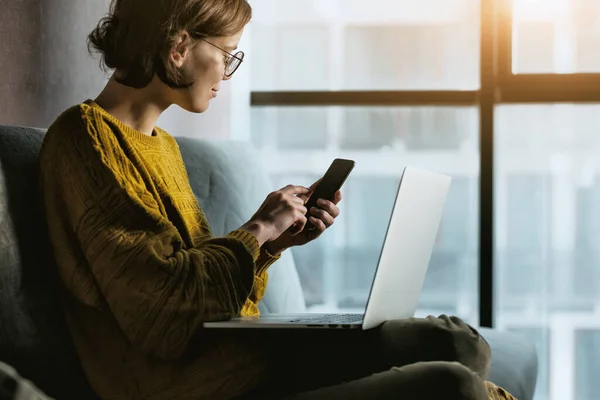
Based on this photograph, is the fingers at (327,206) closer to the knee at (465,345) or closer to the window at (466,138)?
the knee at (465,345)

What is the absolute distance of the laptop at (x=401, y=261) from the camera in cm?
111

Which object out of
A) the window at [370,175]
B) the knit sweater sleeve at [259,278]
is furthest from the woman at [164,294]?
the window at [370,175]

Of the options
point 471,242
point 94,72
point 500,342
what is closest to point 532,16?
point 471,242

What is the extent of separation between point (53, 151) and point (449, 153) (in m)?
1.50

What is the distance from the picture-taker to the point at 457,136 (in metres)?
2.50

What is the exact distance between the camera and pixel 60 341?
1.24 metres

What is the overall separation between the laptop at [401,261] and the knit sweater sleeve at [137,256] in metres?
0.04

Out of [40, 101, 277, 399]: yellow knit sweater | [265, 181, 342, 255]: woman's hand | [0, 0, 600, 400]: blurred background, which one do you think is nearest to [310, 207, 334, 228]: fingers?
[265, 181, 342, 255]: woman's hand

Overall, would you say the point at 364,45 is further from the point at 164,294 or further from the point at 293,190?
the point at 164,294

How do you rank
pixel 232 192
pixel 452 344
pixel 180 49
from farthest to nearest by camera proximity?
pixel 232 192, pixel 180 49, pixel 452 344

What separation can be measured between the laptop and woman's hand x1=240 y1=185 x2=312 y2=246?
0.13m

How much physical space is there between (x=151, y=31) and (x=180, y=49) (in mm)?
56

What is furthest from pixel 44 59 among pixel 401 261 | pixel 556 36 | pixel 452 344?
pixel 556 36

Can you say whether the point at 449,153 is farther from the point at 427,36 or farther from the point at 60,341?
the point at 60,341
